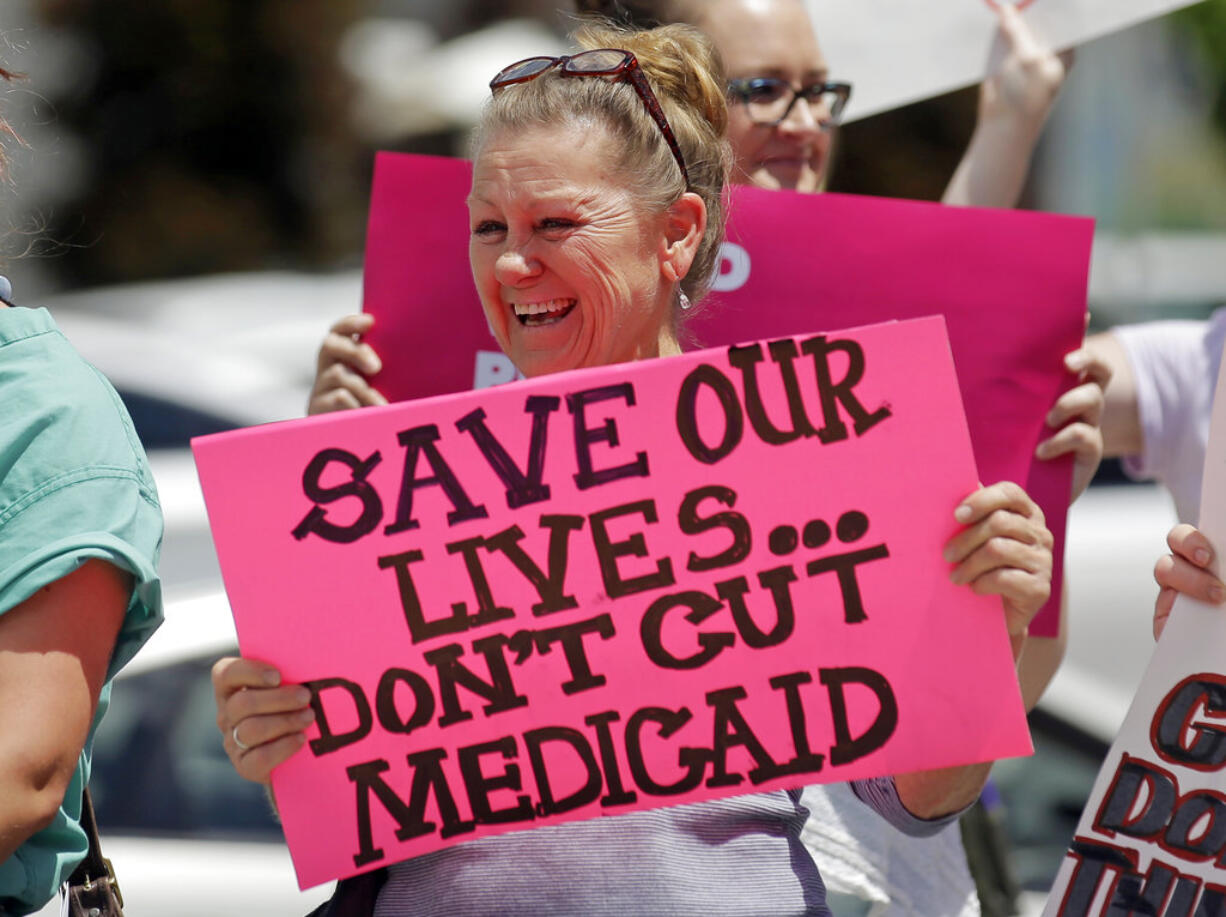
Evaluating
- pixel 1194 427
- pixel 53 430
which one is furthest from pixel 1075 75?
pixel 53 430

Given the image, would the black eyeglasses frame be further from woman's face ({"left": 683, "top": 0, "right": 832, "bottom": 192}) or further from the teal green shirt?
the teal green shirt

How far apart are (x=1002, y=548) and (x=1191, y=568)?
30 cm

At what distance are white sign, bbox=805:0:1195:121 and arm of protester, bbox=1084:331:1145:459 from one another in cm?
63

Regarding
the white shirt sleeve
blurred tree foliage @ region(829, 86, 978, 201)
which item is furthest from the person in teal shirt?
blurred tree foliage @ region(829, 86, 978, 201)

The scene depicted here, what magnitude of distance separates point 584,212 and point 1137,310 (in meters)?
7.16

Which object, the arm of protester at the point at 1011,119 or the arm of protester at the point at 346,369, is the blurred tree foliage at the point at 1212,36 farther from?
the arm of protester at the point at 346,369

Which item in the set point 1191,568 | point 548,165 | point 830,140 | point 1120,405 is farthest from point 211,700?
point 1191,568

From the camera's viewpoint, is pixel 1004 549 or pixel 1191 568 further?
pixel 1191 568

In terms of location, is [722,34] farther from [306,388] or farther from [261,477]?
[306,388]

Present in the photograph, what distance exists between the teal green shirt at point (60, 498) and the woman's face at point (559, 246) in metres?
0.52

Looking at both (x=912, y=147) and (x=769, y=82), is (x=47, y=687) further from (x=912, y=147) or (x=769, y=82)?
(x=912, y=147)

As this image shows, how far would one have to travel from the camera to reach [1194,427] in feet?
9.05

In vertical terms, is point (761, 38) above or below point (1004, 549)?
above

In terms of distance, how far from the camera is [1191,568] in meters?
1.99
